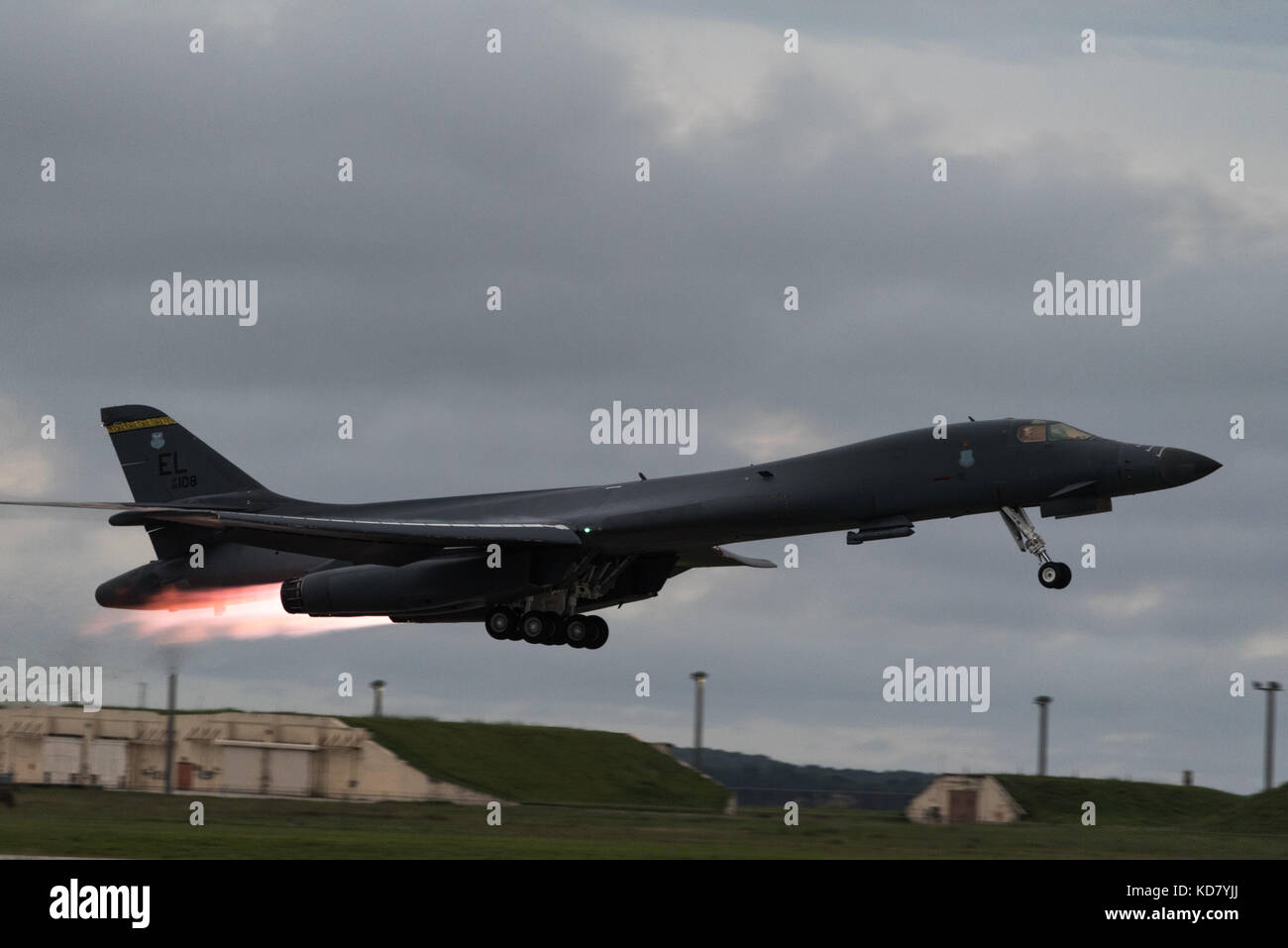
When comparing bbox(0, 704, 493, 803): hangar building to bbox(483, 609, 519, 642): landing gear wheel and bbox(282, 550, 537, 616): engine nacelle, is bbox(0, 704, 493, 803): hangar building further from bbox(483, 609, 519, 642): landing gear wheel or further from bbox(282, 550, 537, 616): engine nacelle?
bbox(483, 609, 519, 642): landing gear wheel

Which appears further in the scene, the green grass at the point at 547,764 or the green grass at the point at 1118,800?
the green grass at the point at 547,764

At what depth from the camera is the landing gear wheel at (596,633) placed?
3834 centimetres

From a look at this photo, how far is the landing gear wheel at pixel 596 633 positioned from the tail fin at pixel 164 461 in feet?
29.4

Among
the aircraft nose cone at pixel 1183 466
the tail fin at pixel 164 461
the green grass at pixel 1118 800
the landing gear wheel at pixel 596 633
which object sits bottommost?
the green grass at pixel 1118 800

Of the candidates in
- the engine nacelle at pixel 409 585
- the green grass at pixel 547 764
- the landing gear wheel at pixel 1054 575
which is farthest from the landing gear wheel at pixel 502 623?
the green grass at pixel 547 764

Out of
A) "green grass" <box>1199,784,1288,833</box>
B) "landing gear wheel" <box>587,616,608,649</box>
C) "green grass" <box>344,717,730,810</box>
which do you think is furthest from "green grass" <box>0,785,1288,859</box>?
"green grass" <box>344,717,730,810</box>

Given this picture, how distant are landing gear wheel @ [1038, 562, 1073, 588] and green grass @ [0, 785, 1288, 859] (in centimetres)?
481

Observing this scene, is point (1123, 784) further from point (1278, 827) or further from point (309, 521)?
point (309, 521)

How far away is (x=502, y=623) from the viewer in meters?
38.1

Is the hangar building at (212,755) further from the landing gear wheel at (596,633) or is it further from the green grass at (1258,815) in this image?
the green grass at (1258,815)

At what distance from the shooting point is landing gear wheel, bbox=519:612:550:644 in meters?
38.1

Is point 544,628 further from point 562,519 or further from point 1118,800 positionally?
point 1118,800
